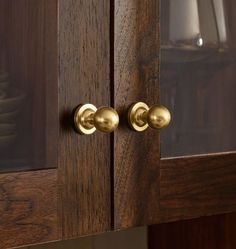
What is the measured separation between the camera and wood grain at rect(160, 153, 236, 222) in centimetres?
68

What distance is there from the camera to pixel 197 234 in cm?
97

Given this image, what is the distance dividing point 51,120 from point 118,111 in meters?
0.08

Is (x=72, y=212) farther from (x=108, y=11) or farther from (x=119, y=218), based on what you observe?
(x=108, y=11)

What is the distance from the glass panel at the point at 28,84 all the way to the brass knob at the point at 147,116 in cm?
9

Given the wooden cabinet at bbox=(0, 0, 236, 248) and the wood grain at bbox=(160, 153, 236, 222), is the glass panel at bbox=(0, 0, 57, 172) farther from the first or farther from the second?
the wood grain at bbox=(160, 153, 236, 222)

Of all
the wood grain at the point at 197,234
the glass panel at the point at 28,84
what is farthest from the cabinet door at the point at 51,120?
the wood grain at the point at 197,234

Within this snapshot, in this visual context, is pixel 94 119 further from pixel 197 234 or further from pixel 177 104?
pixel 197 234

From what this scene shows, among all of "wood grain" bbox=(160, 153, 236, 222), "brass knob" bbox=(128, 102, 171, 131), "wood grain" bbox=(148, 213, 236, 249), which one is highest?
"brass knob" bbox=(128, 102, 171, 131)

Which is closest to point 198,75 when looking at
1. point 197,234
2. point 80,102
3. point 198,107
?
point 198,107

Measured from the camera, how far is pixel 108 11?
2.07 feet

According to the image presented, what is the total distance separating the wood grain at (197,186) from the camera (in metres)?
0.68

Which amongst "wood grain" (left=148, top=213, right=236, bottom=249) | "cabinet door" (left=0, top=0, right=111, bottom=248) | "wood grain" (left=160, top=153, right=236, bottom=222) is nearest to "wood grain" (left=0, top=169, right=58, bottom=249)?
"cabinet door" (left=0, top=0, right=111, bottom=248)

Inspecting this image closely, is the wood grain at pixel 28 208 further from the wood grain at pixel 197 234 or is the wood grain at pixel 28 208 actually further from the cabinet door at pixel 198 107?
the wood grain at pixel 197 234

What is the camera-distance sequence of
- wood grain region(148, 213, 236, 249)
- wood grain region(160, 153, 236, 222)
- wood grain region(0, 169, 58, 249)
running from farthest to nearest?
1. wood grain region(148, 213, 236, 249)
2. wood grain region(160, 153, 236, 222)
3. wood grain region(0, 169, 58, 249)
